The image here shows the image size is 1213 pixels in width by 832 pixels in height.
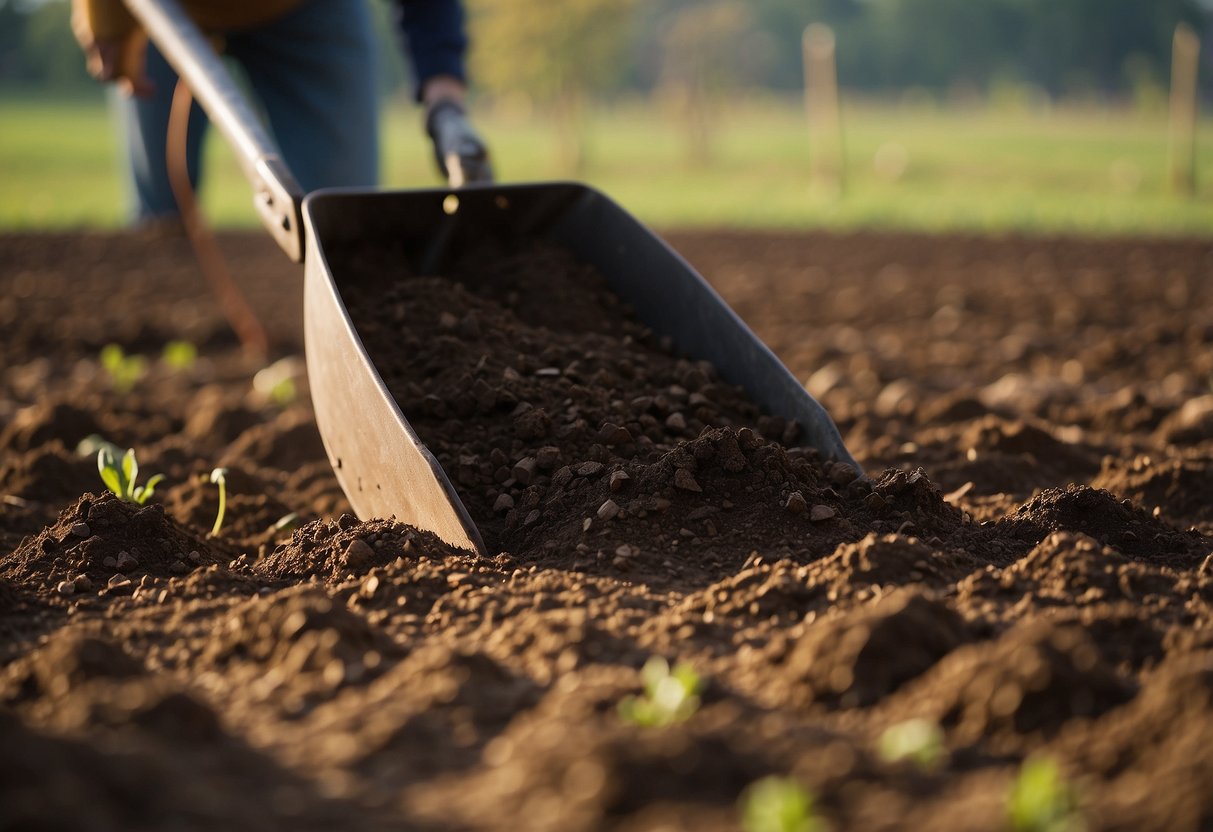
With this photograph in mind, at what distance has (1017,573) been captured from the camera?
2.28 m

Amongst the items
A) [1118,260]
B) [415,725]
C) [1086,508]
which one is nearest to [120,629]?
[415,725]

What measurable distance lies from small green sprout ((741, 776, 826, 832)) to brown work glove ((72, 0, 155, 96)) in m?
3.88

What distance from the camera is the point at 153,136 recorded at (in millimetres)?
5457

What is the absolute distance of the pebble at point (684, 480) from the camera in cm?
256

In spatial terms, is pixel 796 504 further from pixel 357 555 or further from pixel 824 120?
pixel 824 120

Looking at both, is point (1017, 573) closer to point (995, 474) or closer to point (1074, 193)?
point (995, 474)

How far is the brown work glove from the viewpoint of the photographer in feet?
14.3

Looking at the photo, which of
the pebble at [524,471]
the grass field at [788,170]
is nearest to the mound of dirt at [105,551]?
the pebble at [524,471]

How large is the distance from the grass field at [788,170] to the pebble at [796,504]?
5796 millimetres

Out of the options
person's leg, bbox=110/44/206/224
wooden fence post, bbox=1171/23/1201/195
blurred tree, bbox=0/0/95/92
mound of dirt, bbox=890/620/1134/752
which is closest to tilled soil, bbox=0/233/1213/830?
mound of dirt, bbox=890/620/1134/752

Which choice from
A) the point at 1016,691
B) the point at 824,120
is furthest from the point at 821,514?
the point at 824,120

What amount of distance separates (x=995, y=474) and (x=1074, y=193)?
1986 centimetres

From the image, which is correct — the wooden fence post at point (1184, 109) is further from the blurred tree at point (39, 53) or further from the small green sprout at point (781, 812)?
the blurred tree at point (39, 53)

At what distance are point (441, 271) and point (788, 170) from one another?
88.5ft
